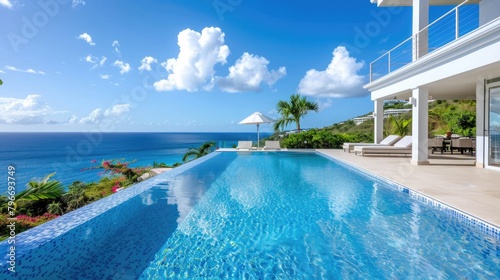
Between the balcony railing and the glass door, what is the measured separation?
2158 millimetres

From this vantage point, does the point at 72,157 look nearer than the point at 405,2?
No

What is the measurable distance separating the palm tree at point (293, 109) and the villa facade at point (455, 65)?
7.31 metres

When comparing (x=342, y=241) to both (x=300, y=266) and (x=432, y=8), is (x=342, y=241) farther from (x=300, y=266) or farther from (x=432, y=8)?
(x=432, y=8)

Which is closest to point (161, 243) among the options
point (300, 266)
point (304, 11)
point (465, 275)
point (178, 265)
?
point (178, 265)

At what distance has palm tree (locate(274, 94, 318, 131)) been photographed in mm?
19641

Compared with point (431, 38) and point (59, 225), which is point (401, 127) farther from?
point (59, 225)

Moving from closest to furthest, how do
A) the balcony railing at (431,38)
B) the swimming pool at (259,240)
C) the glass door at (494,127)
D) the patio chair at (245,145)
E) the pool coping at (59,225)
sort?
the swimming pool at (259,240) → the pool coping at (59,225) → the balcony railing at (431,38) → the glass door at (494,127) → the patio chair at (245,145)

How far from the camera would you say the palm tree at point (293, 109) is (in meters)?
19.6

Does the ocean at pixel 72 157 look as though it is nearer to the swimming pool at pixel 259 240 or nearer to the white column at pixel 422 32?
the swimming pool at pixel 259 240

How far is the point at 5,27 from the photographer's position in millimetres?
9297

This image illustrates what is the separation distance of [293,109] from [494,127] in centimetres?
1212

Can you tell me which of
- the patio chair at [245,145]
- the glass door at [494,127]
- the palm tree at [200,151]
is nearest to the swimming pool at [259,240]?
the glass door at [494,127]

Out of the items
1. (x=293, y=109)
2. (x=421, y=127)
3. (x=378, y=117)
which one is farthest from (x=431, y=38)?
(x=293, y=109)

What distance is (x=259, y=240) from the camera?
408 cm
